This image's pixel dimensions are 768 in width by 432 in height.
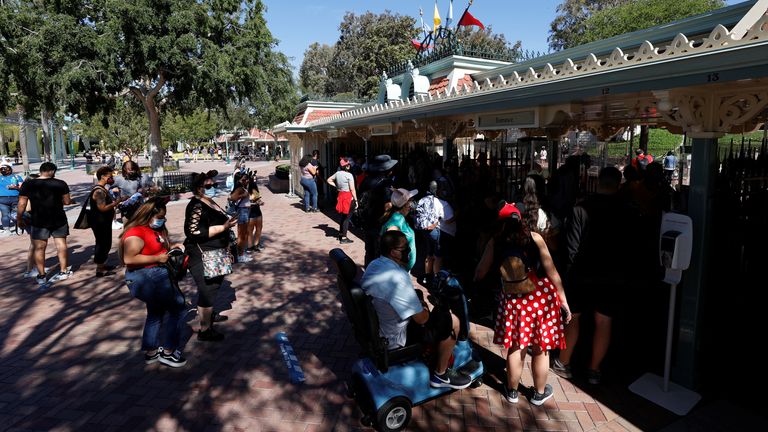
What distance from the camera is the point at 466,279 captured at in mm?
5777

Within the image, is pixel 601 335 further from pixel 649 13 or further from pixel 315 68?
pixel 315 68

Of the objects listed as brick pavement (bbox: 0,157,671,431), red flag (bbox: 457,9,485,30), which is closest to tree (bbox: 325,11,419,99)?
red flag (bbox: 457,9,485,30)

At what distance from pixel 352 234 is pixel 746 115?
294 inches

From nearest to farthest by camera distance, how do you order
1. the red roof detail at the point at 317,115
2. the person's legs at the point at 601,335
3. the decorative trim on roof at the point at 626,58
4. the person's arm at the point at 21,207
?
the decorative trim on roof at the point at 626,58 → the person's legs at the point at 601,335 → the person's arm at the point at 21,207 → the red roof detail at the point at 317,115

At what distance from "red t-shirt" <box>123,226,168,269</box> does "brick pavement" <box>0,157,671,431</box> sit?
3.55 feet

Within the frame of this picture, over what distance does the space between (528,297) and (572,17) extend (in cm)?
4867

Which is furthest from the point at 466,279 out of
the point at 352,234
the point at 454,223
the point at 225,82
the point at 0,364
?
the point at 225,82

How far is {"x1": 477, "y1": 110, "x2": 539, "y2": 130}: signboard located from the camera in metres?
4.86

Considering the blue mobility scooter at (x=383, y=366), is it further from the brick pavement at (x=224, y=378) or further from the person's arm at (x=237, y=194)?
the person's arm at (x=237, y=194)

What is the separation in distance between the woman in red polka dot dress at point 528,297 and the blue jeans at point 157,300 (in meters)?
2.73

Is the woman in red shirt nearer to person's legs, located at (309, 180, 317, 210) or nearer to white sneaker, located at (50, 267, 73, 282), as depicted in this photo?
white sneaker, located at (50, 267, 73, 282)

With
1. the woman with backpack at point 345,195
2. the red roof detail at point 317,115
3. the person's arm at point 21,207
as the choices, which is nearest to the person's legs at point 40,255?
the person's arm at point 21,207

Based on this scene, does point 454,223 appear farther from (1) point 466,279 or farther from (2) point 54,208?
(2) point 54,208

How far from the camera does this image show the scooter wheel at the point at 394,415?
3.00 m
